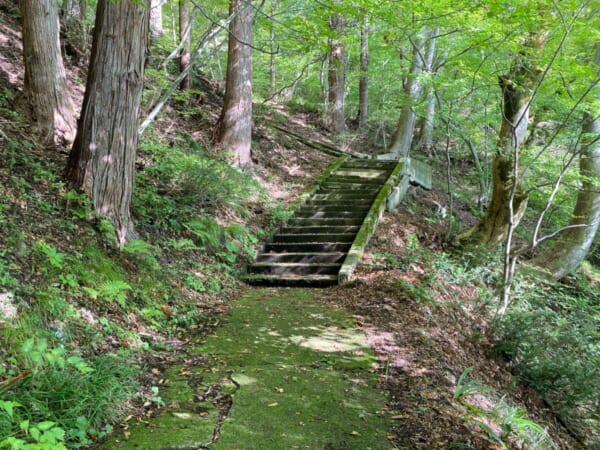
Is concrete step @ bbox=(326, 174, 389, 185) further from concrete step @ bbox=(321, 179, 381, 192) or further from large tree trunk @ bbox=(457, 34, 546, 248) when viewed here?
large tree trunk @ bbox=(457, 34, 546, 248)

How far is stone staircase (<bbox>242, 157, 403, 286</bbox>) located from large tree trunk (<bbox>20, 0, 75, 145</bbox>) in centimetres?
369

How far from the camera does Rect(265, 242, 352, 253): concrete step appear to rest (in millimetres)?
8227

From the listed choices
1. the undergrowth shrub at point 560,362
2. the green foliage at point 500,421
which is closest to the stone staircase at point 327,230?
the undergrowth shrub at point 560,362

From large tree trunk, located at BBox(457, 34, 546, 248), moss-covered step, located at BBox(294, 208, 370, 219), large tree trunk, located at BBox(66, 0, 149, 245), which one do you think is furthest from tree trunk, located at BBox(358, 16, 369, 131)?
large tree trunk, located at BBox(66, 0, 149, 245)

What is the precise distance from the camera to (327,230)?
29.4 ft

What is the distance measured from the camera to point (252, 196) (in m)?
9.46

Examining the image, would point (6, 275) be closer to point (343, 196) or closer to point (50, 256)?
point (50, 256)

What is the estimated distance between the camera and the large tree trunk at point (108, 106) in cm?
480

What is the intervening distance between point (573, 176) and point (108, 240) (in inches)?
335

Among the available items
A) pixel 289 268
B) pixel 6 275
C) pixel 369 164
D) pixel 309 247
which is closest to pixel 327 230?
pixel 309 247

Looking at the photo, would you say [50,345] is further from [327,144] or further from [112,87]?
[327,144]

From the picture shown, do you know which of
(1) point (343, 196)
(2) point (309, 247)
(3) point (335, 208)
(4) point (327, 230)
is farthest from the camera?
(1) point (343, 196)

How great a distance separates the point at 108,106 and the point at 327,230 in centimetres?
521

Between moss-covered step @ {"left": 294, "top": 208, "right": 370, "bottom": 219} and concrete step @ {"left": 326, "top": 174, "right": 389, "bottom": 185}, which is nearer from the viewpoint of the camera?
moss-covered step @ {"left": 294, "top": 208, "right": 370, "bottom": 219}
